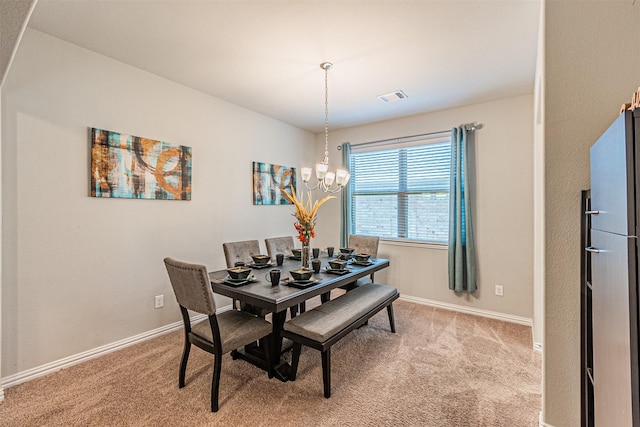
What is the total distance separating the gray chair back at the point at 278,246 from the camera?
11.4 ft

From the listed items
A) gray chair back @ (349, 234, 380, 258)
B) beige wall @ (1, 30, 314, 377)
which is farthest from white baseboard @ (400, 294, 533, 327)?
beige wall @ (1, 30, 314, 377)

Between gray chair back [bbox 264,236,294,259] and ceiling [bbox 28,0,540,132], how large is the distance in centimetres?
175

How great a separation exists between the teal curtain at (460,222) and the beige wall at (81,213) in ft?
9.79

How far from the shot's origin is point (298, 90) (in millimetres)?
3238

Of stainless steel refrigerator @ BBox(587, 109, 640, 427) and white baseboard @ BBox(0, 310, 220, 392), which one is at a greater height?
stainless steel refrigerator @ BBox(587, 109, 640, 427)

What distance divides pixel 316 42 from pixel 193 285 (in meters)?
2.06

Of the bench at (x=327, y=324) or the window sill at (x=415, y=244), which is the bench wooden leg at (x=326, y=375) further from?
the window sill at (x=415, y=244)

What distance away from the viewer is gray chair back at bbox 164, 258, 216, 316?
185 centimetres

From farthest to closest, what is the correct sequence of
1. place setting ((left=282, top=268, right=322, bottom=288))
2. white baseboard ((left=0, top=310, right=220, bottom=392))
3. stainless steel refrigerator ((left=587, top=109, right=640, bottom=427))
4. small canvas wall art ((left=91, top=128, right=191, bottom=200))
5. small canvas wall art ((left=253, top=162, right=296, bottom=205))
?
small canvas wall art ((left=253, top=162, right=296, bottom=205))
small canvas wall art ((left=91, top=128, right=191, bottom=200))
place setting ((left=282, top=268, right=322, bottom=288))
white baseboard ((left=0, top=310, right=220, bottom=392))
stainless steel refrigerator ((left=587, top=109, right=640, bottom=427))

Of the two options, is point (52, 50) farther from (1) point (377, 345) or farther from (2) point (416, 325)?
(2) point (416, 325)

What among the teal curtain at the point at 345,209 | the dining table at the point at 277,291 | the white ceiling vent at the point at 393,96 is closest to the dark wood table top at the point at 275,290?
the dining table at the point at 277,291

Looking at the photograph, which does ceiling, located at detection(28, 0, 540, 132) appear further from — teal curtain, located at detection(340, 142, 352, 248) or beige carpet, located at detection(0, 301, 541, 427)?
beige carpet, located at detection(0, 301, 541, 427)

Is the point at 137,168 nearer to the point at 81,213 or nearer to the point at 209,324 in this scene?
the point at 81,213

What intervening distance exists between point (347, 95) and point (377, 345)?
8.97ft
